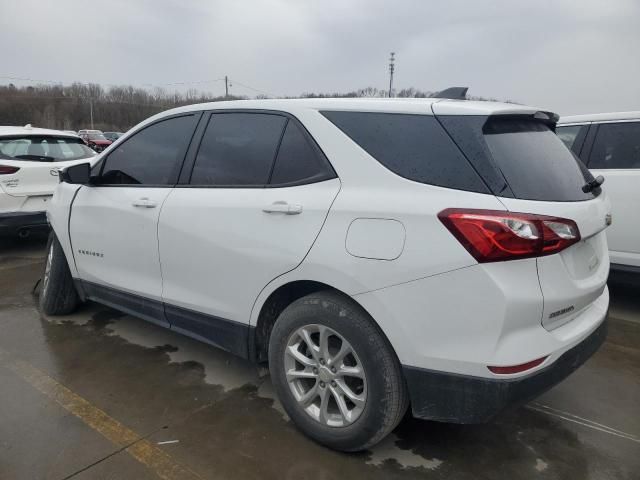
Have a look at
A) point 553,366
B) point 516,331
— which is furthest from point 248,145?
point 553,366

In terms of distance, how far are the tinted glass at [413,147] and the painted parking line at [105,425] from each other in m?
1.70

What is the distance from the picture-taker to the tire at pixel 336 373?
85.4 inches

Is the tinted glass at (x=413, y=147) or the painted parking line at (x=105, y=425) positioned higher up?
the tinted glass at (x=413, y=147)

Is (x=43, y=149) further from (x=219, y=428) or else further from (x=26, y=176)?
(x=219, y=428)

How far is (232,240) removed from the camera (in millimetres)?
2645

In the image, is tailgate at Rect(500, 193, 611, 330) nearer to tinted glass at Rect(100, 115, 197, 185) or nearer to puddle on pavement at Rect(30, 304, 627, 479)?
puddle on pavement at Rect(30, 304, 627, 479)

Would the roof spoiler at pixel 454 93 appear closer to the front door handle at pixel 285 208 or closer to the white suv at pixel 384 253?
the white suv at pixel 384 253

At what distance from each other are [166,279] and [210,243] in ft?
1.77

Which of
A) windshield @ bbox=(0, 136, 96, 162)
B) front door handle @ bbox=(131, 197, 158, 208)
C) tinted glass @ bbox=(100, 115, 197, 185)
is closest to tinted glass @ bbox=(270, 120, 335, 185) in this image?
tinted glass @ bbox=(100, 115, 197, 185)

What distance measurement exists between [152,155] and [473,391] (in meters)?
2.47

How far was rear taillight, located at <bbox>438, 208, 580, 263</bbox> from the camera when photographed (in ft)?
6.21

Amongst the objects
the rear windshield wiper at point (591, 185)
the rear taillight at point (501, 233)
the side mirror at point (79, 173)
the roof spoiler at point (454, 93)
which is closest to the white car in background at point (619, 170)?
the rear windshield wiper at point (591, 185)

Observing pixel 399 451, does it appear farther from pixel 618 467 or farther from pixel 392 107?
pixel 392 107

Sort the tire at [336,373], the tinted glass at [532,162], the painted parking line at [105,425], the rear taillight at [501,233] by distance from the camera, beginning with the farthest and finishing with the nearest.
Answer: the painted parking line at [105,425] < the tire at [336,373] < the tinted glass at [532,162] < the rear taillight at [501,233]
